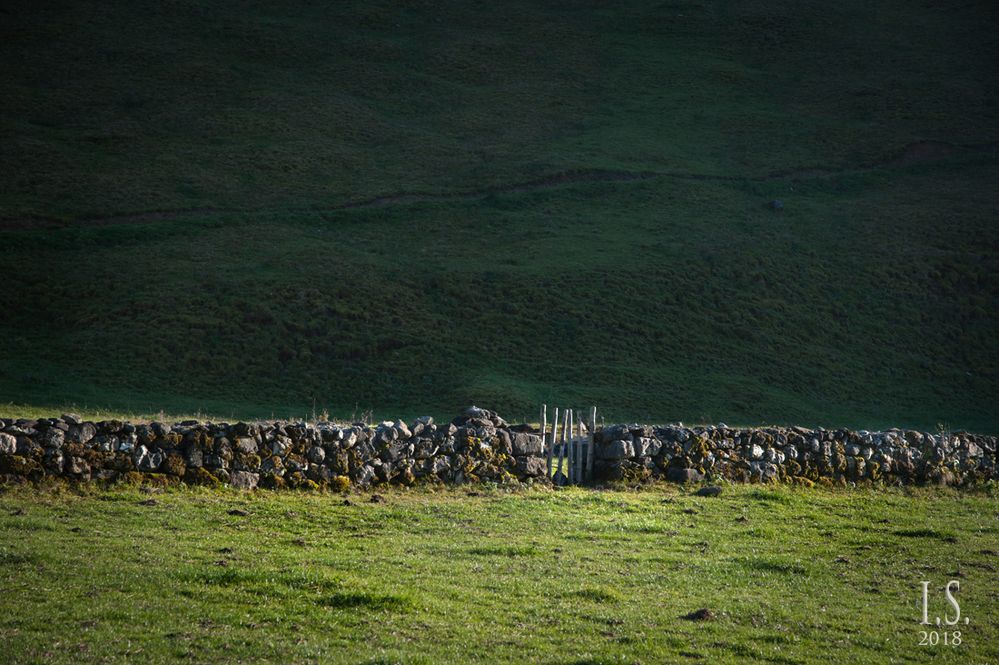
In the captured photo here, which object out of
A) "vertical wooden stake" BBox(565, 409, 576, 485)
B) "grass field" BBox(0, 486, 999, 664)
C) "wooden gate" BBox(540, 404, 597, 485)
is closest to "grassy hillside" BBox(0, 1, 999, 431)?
"wooden gate" BBox(540, 404, 597, 485)

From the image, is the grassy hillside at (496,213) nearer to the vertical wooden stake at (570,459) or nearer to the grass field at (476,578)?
the vertical wooden stake at (570,459)

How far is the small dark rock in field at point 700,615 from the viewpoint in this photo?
13000mm

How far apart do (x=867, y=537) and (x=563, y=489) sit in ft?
21.1

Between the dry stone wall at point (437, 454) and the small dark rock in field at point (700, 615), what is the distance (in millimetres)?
9507

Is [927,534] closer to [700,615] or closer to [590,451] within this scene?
[590,451]

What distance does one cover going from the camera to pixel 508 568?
610 inches

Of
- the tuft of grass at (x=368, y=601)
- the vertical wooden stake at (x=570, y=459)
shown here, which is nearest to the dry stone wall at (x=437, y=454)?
the vertical wooden stake at (x=570, y=459)

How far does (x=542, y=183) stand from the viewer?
77062mm

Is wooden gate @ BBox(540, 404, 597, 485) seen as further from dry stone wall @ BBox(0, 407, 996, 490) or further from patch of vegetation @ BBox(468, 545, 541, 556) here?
patch of vegetation @ BBox(468, 545, 541, 556)

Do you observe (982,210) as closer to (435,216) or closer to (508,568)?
(435,216)

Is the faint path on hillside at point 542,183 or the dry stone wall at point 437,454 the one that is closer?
the dry stone wall at point 437,454

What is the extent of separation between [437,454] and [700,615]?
10.0 meters

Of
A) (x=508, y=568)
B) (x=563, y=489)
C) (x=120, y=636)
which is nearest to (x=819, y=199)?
(x=563, y=489)

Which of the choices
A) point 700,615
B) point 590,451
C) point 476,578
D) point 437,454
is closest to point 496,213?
point 590,451
